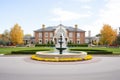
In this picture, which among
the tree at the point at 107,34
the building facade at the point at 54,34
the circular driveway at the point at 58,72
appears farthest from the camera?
the building facade at the point at 54,34

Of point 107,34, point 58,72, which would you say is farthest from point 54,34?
point 58,72

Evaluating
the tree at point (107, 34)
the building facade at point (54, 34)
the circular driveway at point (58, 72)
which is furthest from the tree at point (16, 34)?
the circular driveway at point (58, 72)

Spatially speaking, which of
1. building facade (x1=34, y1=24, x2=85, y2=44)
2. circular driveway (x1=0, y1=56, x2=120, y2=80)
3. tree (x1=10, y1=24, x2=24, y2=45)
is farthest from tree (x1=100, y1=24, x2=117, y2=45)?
circular driveway (x1=0, y1=56, x2=120, y2=80)

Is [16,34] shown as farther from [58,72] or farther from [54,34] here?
[58,72]

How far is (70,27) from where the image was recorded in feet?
244

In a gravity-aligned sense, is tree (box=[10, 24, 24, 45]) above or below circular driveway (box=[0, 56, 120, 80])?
above

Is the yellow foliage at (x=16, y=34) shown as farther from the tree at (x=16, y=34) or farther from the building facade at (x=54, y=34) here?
the building facade at (x=54, y=34)

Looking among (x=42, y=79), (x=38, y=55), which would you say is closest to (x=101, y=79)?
(x=42, y=79)

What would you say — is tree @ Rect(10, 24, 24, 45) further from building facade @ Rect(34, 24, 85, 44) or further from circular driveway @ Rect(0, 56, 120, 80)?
circular driveway @ Rect(0, 56, 120, 80)

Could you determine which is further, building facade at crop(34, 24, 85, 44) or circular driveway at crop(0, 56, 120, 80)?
building facade at crop(34, 24, 85, 44)

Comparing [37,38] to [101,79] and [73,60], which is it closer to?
[73,60]

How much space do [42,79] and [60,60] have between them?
7999mm

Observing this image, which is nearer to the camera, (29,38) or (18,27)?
(18,27)

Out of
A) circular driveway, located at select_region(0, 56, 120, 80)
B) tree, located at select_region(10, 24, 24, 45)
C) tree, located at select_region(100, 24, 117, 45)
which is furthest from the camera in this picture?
tree, located at select_region(10, 24, 24, 45)
